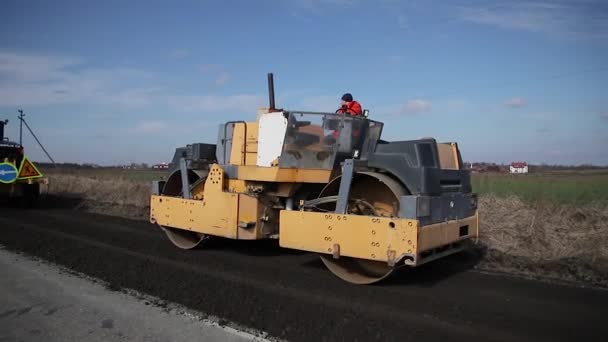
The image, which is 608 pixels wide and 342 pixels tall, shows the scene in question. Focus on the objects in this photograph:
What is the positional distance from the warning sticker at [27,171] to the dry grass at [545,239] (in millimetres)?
11850

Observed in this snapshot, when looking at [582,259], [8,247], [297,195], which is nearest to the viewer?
[297,195]

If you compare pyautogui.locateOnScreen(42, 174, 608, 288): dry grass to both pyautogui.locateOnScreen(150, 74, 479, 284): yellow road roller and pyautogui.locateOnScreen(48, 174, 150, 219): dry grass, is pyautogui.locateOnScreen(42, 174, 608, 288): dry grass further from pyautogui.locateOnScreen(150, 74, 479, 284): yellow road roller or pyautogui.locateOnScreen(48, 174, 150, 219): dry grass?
pyautogui.locateOnScreen(48, 174, 150, 219): dry grass

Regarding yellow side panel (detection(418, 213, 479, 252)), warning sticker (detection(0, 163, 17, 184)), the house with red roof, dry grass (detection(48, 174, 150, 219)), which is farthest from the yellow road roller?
the house with red roof

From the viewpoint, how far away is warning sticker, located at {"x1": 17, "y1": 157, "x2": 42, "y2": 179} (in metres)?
13.3

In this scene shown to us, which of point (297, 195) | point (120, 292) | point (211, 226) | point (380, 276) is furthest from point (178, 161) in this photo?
point (380, 276)

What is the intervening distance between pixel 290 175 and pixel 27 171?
10.6 metres

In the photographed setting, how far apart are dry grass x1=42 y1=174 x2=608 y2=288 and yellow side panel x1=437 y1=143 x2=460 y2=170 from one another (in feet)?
5.00

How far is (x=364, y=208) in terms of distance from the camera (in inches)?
227

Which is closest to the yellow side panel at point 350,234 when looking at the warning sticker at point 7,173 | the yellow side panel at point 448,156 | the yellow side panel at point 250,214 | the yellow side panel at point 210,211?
the yellow side panel at point 250,214

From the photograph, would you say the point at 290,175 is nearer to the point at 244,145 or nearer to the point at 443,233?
the point at 244,145

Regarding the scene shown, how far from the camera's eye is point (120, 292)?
4992 mm

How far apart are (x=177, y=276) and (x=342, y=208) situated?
6.97 feet

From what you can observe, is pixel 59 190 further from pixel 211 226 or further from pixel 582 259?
pixel 582 259

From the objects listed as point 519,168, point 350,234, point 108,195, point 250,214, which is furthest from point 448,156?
point 519,168
